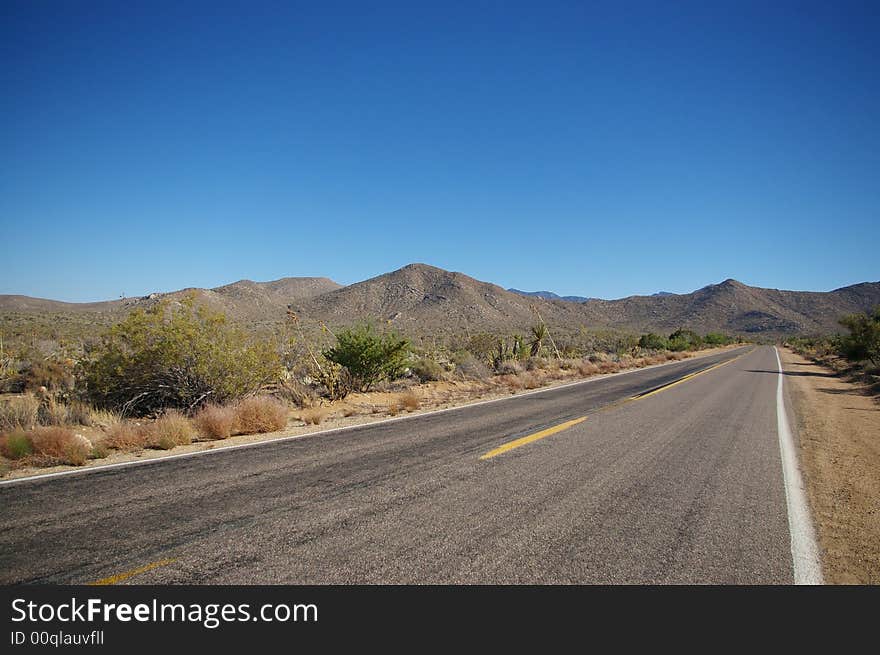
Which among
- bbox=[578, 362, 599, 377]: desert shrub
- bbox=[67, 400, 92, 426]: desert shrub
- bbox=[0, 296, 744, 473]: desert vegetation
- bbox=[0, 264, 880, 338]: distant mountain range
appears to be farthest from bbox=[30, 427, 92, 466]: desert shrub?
bbox=[0, 264, 880, 338]: distant mountain range

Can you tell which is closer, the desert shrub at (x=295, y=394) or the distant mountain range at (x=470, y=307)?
the desert shrub at (x=295, y=394)

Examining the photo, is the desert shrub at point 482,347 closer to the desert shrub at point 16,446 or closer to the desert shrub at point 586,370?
the desert shrub at point 586,370

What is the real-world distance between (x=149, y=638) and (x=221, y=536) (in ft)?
3.76

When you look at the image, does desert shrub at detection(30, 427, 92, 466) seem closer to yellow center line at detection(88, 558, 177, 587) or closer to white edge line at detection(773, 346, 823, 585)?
yellow center line at detection(88, 558, 177, 587)

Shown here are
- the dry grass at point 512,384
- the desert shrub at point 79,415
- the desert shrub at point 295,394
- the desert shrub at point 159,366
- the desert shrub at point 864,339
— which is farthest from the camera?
the desert shrub at point 864,339

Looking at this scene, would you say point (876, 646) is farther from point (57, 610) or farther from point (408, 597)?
point (57, 610)

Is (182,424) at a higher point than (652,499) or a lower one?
higher

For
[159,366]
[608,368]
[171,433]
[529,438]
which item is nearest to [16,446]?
[171,433]

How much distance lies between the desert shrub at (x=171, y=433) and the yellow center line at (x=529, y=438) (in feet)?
16.4

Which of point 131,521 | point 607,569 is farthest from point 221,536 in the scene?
point 607,569

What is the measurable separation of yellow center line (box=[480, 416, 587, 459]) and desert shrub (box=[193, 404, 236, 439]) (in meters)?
4.82

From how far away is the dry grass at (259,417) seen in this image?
9.05 metres

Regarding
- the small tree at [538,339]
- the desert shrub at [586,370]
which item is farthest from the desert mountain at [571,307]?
the desert shrub at [586,370]

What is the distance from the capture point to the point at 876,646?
2814 millimetres
